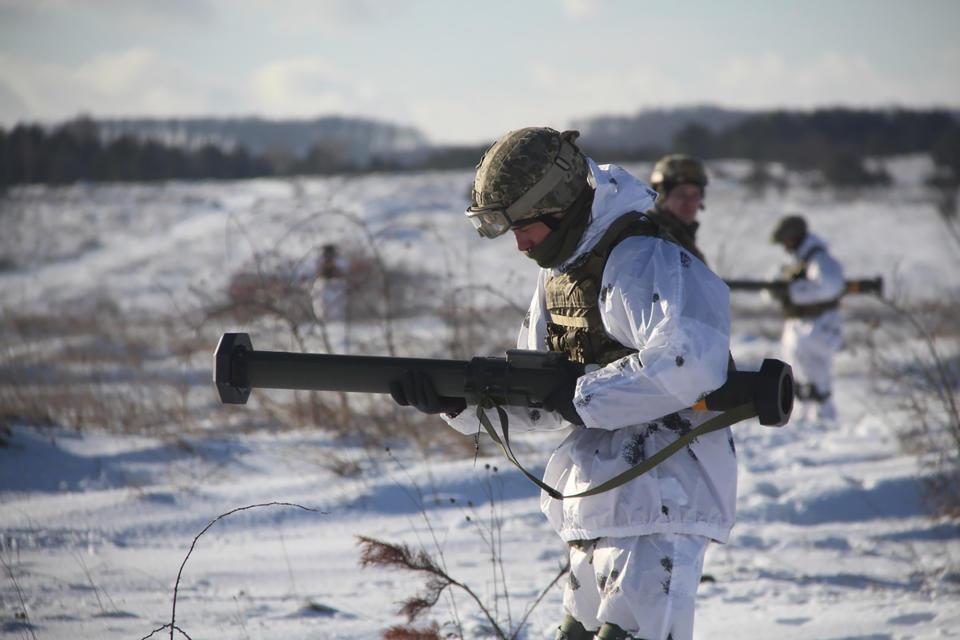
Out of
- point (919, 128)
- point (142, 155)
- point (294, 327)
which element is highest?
point (919, 128)

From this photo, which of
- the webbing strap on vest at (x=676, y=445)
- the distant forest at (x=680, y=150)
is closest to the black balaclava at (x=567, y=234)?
the webbing strap on vest at (x=676, y=445)

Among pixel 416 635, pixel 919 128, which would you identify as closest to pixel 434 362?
pixel 416 635

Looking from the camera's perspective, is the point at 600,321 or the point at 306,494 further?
the point at 306,494

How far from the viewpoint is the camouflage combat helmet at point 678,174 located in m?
4.60

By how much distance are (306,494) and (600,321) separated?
334 centimetres

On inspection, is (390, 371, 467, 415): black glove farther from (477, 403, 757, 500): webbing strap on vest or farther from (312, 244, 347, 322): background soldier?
(312, 244, 347, 322): background soldier

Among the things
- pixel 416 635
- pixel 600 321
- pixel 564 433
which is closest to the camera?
pixel 600 321

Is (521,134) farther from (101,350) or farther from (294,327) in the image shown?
(101,350)

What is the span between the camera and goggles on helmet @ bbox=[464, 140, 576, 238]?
2.14m

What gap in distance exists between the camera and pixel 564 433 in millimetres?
6227

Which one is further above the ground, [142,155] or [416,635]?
[142,155]

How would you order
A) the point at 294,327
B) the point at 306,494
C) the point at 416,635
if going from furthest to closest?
the point at 294,327 → the point at 306,494 → the point at 416,635

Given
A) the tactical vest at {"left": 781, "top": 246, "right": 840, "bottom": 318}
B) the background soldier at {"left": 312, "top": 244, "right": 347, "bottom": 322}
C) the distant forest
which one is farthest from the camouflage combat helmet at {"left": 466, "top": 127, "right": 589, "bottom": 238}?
the distant forest

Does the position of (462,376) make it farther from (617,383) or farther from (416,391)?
(617,383)
